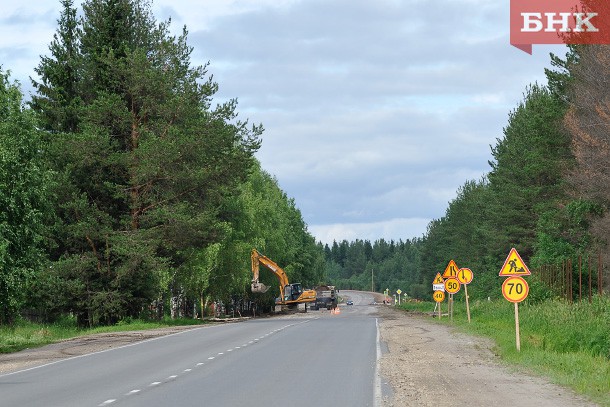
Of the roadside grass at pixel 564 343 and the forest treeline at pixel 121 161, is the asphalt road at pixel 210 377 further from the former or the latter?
the forest treeline at pixel 121 161

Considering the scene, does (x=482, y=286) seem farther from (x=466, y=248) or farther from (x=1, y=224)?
(x=1, y=224)

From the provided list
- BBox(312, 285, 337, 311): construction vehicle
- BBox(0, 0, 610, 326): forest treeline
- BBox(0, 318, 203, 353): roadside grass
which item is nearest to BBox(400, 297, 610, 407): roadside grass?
BBox(0, 0, 610, 326): forest treeline

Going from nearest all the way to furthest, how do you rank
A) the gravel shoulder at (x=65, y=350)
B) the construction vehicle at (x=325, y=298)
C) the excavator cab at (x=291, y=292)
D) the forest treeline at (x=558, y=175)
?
the gravel shoulder at (x=65, y=350), the forest treeline at (x=558, y=175), the excavator cab at (x=291, y=292), the construction vehicle at (x=325, y=298)

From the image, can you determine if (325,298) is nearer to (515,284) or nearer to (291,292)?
(291,292)

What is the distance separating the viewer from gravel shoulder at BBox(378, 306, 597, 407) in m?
16.4

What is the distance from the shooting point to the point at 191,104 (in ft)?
188

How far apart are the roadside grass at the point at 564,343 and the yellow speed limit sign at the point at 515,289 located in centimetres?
147

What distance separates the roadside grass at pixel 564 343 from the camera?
19859 mm

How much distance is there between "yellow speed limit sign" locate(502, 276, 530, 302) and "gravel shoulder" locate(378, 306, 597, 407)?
5.67ft

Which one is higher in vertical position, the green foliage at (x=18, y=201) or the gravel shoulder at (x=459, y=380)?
the green foliage at (x=18, y=201)

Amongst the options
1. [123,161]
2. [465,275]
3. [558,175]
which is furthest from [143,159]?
[558,175]

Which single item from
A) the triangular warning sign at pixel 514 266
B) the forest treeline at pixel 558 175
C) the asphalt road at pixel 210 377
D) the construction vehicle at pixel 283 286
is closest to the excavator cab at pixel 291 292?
the construction vehicle at pixel 283 286

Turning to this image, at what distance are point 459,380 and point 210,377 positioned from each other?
5.10 m

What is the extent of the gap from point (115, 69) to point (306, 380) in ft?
120
